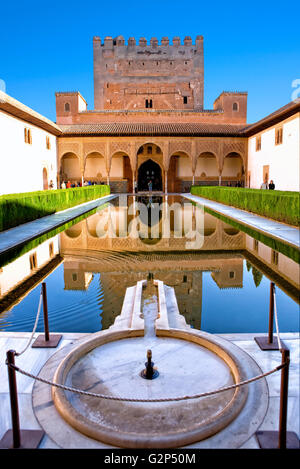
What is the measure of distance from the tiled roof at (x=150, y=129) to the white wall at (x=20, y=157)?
162 inches

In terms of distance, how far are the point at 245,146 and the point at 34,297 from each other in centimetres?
2605

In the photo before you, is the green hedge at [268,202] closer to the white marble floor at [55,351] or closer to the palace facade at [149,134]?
the palace facade at [149,134]

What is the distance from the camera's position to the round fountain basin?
2234mm

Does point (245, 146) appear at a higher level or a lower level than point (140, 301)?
higher

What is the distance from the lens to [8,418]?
248 cm

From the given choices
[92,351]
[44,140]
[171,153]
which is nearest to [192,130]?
[171,153]

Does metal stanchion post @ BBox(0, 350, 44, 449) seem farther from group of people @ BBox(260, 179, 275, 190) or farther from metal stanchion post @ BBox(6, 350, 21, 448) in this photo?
group of people @ BBox(260, 179, 275, 190)

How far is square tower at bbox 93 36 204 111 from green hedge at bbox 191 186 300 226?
70.7 feet

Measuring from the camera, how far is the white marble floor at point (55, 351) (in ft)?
Result: 7.83

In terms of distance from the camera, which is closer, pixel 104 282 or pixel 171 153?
pixel 104 282

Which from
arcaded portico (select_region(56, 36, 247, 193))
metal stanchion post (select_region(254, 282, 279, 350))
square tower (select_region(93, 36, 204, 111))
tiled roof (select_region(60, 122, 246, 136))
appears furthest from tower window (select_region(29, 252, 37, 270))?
square tower (select_region(93, 36, 204, 111))
